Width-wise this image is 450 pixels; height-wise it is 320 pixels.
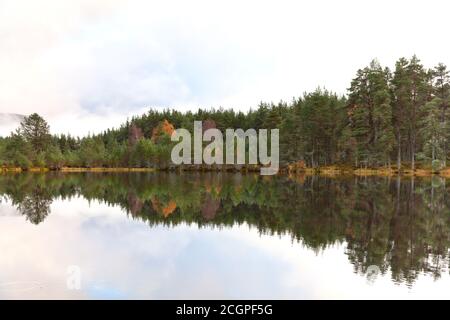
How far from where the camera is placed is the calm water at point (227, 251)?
1079cm

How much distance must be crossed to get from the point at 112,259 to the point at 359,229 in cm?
1082

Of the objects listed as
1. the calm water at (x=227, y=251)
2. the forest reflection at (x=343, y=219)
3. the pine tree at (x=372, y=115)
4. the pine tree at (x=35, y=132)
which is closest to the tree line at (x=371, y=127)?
the pine tree at (x=372, y=115)

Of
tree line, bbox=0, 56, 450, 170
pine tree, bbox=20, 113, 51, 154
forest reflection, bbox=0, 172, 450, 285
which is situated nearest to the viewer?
forest reflection, bbox=0, 172, 450, 285

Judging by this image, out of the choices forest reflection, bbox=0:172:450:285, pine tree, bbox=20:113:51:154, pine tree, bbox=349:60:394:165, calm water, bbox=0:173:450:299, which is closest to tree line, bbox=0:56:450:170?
pine tree, bbox=349:60:394:165

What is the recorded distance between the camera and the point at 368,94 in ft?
269

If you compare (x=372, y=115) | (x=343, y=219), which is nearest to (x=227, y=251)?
(x=343, y=219)

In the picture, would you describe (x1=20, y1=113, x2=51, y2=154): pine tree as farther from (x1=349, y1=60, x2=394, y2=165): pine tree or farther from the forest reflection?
the forest reflection

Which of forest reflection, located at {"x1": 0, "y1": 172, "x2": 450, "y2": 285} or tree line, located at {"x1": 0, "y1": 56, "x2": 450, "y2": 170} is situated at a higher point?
tree line, located at {"x1": 0, "y1": 56, "x2": 450, "y2": 170}

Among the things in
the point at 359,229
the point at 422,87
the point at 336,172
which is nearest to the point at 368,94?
the point at 422,87

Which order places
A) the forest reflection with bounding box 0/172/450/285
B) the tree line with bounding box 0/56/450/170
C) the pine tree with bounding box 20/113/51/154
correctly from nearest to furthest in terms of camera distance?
the forest reflection with bounding box 0/172/450/285 < the tree line with bounding box 0/56/450/170 < the pine tree with bounding box 20/113/51/154

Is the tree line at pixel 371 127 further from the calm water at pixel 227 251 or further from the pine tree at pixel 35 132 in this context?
the calm water at pixel 227 251

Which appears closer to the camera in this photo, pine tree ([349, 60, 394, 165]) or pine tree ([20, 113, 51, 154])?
pine tree ([349, 60, 394, 165])

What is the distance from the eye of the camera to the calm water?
10.8m

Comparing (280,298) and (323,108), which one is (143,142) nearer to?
(323,108)
